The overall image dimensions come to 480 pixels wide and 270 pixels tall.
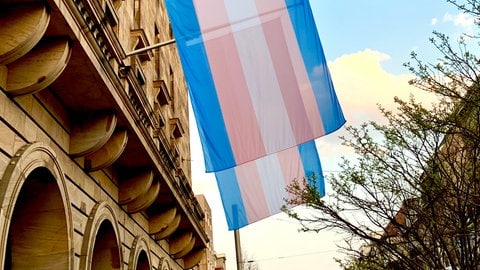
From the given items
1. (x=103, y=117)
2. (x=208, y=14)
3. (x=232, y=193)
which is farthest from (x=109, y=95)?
(x=232, y=193)

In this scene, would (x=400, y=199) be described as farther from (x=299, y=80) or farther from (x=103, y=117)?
(x=103, y=117)

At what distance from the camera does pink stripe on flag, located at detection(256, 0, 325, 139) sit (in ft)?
41.8

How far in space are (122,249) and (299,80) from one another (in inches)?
212

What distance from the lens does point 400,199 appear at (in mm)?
16891

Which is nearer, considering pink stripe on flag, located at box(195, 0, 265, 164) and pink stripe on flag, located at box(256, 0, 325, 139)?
pink stripe on flag, located at box(195, 0, 265, 164)

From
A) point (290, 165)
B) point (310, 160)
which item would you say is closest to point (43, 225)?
point (290, 165)

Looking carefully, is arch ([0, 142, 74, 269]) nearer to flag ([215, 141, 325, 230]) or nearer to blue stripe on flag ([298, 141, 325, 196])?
flag ([215, 141, 325, 230])

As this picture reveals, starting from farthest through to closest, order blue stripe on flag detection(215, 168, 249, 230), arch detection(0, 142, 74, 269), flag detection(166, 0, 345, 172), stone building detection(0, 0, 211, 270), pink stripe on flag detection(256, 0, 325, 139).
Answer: blue stripe on flag detection(215, 168, 249, 230) < pink stripe on flag detection(256, 0, 325, 139) < flag detection(166, 0, 345, 172) < arch detection(0, 142, 74, 269) < stone building detection(0, 0, 211, 270)

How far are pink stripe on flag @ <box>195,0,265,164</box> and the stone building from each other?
1.77m

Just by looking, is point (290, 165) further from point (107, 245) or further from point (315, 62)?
point (107, 245)

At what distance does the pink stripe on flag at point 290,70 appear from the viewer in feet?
41.8

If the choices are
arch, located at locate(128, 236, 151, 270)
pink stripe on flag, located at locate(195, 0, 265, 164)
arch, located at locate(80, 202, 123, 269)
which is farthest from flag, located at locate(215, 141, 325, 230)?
pink stripe on flag, located at locate(195, 0, 265, 164)

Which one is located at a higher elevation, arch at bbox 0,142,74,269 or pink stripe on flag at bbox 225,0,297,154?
pink stripe on flag at bbox 225,0,297,154

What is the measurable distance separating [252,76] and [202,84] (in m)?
1.19
